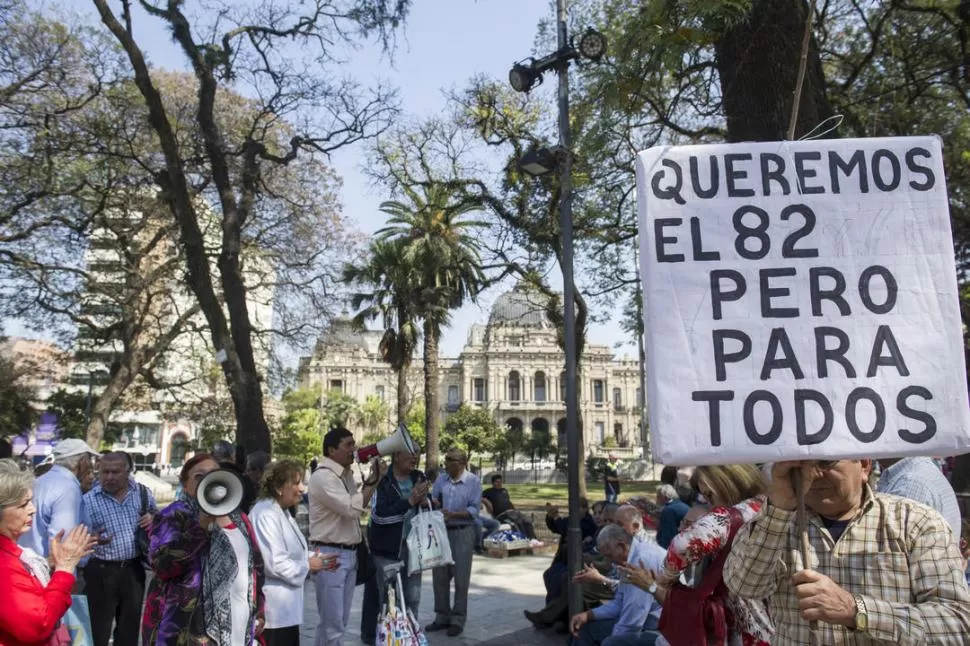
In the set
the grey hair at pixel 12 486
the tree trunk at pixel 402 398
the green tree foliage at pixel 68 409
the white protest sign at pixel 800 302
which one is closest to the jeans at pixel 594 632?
the white protest sign at pixel 800 302

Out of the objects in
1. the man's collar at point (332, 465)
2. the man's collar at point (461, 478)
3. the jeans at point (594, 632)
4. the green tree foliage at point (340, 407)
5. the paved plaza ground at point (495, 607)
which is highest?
the green tree foliage at point (340, 407)

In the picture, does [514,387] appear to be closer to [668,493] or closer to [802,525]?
[668,493]

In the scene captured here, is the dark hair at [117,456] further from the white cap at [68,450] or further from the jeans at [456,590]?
the jeans at [456,590]

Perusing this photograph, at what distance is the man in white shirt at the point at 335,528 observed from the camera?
5578mm

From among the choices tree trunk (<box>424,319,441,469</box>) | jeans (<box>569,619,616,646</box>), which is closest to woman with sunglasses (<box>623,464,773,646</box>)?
jeans (<box>569,619,616,646</box>)

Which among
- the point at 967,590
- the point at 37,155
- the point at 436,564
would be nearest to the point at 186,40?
the point at 37,155

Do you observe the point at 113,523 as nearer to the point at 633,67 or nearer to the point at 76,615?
the point at 76,615

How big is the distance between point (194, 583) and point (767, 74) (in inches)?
198

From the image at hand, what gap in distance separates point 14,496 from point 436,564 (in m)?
3.73

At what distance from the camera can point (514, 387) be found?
94.8 metres

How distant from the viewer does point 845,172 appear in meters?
2.45

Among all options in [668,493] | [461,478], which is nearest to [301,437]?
[461,478]

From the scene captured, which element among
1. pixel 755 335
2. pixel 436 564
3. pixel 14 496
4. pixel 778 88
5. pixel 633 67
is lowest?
pixel 436 564

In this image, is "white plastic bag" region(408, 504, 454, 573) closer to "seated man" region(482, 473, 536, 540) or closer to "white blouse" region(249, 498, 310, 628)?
"white blouse" region(249, 498, 310, 628)
